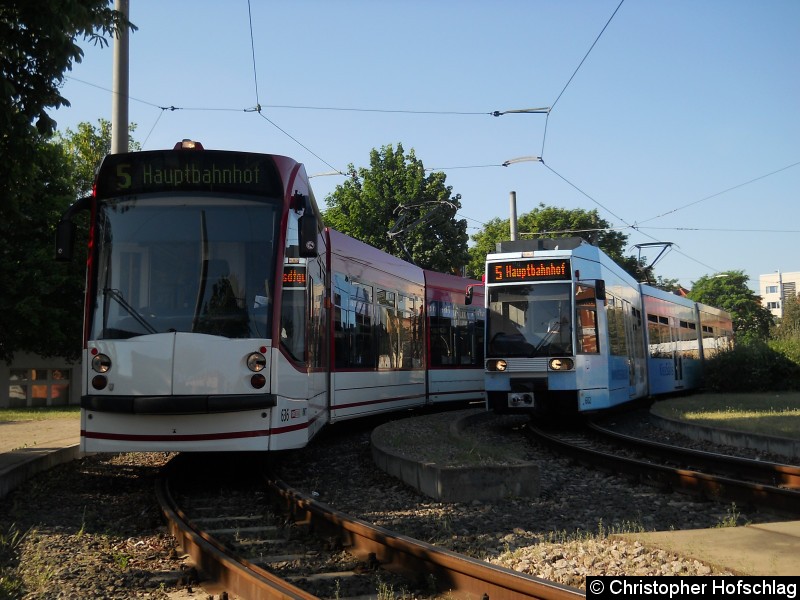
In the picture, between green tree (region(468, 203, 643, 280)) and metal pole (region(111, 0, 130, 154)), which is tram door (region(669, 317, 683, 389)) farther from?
green tree (region(468, 203, 643, 280))

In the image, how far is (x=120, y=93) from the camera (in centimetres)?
1299

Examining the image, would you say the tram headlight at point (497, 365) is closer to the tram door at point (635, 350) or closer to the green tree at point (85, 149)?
the tram door at point (635, 350)

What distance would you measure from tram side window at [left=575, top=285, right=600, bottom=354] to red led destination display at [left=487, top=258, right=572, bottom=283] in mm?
465

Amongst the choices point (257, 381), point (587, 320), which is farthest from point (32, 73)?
point (587, 320)

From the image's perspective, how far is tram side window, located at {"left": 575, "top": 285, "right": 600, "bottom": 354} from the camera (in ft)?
50.6

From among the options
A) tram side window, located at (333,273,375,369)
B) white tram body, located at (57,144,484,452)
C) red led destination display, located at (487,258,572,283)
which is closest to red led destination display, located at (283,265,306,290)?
white tram body, located at (57,144,484,452)

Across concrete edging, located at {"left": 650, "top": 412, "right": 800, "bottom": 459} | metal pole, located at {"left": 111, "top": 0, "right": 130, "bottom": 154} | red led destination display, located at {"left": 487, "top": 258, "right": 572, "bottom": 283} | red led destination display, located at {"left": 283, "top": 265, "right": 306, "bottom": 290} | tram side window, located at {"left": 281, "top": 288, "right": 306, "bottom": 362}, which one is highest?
metal pole, located at {"left": 111, "top": 0, "right": 130, "bottom": 154}

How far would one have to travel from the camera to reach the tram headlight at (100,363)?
888 cm

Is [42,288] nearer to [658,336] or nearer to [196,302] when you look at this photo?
[658,336]

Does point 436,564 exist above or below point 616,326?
below

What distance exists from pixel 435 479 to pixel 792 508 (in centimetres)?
341

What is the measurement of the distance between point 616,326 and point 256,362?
10.5 metres

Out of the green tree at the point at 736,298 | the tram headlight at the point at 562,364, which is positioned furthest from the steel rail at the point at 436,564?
the green tree at the point at 736,298

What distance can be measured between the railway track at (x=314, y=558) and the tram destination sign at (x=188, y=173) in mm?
3335
